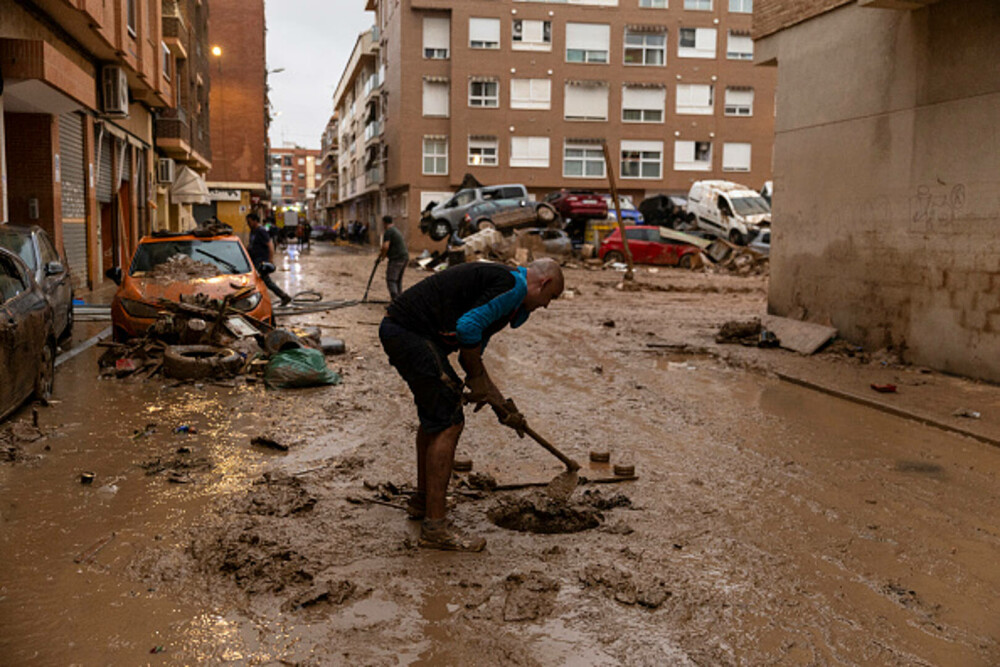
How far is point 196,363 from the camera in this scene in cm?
923

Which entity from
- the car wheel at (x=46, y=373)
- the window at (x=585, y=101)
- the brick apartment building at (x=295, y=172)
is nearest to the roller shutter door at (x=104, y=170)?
the car wheel at (x=46, y=373)

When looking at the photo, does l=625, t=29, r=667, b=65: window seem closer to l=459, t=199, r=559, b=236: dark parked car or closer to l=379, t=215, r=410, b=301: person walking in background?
l=459, t=199, r=559, b=236: dark parked car

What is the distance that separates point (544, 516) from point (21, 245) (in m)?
7.91

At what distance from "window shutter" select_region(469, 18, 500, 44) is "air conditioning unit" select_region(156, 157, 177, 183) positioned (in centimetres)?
2196

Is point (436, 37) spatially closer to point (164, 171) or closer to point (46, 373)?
point (164, 171)

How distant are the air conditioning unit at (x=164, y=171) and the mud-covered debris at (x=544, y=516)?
2947 cm

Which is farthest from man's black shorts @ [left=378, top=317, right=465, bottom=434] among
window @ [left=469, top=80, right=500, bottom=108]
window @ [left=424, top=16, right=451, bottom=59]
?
window @ [left=424, top=16, right=451, bottom=59]

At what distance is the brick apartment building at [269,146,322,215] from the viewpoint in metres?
173

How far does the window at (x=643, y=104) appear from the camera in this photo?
163 feet

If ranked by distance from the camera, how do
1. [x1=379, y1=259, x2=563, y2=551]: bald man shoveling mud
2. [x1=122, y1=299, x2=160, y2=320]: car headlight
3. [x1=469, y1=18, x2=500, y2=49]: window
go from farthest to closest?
[x1=469, y1=18, x2=500, y2=49]: window < [x1=122, y1=299, x2=160, y2=320]: car headlight < [x1=379, y1=259, x2=563, y2=551]: bald man shoveling mud

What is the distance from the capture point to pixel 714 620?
3.71 meters

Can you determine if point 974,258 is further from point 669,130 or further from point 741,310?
point 669,130

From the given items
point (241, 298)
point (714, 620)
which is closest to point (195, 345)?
point (241, 298)

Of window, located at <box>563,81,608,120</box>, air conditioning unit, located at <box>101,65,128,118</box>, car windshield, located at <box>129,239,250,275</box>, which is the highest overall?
window, located at <box>563,81,608,120</box>
